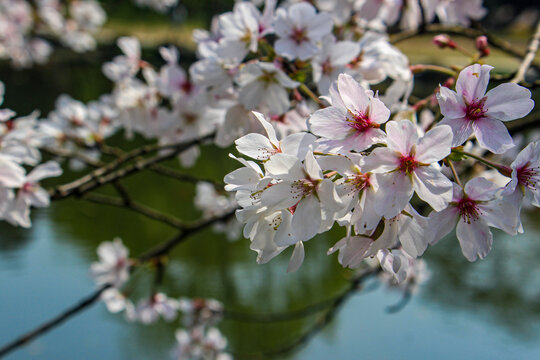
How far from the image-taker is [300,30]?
913 mm

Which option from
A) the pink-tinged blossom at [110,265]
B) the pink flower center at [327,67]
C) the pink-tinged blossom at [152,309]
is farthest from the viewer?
the pink-tinged blossom at [152,309]

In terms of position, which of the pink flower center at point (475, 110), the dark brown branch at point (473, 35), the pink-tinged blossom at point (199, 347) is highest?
the pink flower center at point (475, 110)

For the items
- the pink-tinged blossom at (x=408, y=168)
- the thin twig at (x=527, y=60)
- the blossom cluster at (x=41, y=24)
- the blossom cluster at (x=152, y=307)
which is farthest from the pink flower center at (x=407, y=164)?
the blossom cluster at (x=41, y=24)

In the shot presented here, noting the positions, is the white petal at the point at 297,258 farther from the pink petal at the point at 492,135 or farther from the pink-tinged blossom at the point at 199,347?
the pink-tinged blossom at the point at 199,347

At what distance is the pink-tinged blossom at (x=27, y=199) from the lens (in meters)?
1.01

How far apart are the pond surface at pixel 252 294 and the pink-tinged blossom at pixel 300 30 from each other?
2468mm

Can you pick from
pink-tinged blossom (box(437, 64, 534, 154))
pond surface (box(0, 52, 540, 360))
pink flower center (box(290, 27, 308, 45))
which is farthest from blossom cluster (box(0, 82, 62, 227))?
pond surface (box(0, 52, 540, 360))

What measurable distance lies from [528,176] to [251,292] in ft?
15.4

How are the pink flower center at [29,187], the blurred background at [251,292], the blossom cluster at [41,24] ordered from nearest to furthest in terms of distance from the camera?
the pink flower center at [29,187] → the blossom cluster at [41,24] → the blurred background at [251,292]

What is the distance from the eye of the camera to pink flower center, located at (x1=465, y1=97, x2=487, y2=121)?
1.90 ft

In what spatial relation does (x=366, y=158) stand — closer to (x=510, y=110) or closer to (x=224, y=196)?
(x=510, y=110)

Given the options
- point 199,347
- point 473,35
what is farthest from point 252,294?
point 473,35

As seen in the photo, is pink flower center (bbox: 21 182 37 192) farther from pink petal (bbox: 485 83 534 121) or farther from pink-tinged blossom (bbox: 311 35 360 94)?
pink petal (bbox: 485 83 534 121)

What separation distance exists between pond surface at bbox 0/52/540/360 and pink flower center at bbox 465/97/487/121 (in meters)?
2.69
